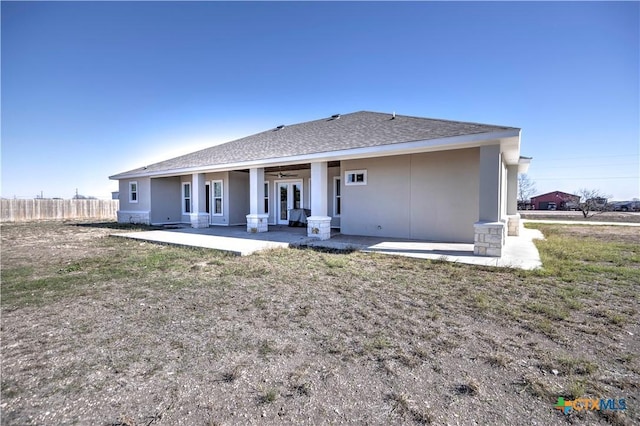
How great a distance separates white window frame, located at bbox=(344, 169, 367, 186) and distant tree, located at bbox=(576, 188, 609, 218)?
27.6 metres

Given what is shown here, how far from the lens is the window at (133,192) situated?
1770cm

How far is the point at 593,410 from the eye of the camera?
1938mm

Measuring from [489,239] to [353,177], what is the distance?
18.5ft

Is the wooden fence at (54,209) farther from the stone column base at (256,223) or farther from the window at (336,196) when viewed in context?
the window at (336,196)

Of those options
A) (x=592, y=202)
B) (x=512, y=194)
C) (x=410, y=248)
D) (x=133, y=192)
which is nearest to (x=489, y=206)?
(x=410, y=248)

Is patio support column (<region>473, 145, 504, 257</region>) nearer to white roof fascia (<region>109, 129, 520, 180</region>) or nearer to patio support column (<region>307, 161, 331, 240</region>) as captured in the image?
white roof fascia (<region>109, 129, 520, 180</region>)

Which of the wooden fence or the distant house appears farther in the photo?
the distant house

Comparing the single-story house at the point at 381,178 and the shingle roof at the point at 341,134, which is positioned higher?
the shingle roof at the point at 341,134

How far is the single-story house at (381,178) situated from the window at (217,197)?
3.4 inches

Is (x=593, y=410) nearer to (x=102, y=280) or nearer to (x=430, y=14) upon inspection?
(x=102, y=280)

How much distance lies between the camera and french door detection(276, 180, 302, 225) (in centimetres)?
1475

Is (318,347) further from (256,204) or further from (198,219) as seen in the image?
(198,219)

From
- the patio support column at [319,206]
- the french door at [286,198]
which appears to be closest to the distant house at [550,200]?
the french door at [286,198]

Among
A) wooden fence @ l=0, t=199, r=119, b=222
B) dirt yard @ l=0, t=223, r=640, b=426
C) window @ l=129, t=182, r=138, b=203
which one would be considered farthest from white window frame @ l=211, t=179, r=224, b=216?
wooden fence @ l=0, t=199, r=119, b=222
